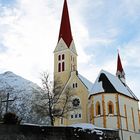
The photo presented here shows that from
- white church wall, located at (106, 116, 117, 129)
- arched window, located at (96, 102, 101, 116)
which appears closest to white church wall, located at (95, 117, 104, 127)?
arched window, located at (96, 102, 101, 116)

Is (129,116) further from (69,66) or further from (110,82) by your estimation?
(69,66)

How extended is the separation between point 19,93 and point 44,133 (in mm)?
85742

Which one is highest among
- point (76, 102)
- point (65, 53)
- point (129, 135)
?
point (65, 53)

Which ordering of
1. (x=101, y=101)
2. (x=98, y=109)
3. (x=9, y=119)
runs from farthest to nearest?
(x=98, y=109)
(x=101, y=101)
(x=9, y=119)

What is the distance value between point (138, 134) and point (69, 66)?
1855cm

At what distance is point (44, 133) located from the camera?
2211 cm

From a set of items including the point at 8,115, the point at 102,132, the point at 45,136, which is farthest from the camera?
the point at 102,132

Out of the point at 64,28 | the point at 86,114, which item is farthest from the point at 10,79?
the point at 86,114

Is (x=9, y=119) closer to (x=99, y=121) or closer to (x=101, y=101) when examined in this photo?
(x=99, y=121)

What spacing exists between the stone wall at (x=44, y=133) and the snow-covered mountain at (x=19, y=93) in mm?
27867

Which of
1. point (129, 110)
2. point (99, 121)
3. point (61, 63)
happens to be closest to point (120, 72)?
point (61, 63)

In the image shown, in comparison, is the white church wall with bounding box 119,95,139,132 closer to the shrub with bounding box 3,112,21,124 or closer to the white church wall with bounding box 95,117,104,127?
the white church wall with bounding box 95,117,104,127

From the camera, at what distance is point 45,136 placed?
72.6ft

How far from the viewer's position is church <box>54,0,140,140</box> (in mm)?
41062
